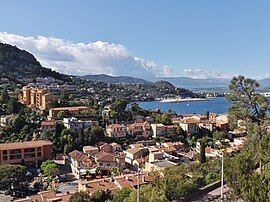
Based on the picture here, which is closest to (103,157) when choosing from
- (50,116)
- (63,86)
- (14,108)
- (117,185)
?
(117,185)

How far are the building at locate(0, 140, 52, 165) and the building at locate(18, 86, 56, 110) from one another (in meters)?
13.4

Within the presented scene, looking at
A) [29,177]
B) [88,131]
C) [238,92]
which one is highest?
[238,92]

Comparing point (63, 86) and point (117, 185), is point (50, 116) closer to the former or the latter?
point (117, 185)

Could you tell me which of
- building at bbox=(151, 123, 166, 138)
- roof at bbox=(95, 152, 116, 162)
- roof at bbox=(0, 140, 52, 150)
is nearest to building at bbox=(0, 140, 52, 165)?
roof at bbox=(0, 140, 52, 150)

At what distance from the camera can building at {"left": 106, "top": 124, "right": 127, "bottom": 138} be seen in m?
34.5

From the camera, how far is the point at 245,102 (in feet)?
39.9

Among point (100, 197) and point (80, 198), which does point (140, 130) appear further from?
point (80, 198)

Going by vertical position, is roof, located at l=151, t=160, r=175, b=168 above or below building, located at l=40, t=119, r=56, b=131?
below

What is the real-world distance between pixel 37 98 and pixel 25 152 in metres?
17.1

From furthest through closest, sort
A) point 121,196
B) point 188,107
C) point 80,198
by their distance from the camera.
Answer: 1. point 188,107
2. point 80,198
3. point 121,196

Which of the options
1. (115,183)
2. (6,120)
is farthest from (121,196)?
(6,120)

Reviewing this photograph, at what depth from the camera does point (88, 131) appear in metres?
33.4

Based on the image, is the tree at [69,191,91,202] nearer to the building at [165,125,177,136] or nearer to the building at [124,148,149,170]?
the building at [124,148,149,170]

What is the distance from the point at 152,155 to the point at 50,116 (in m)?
16.2
